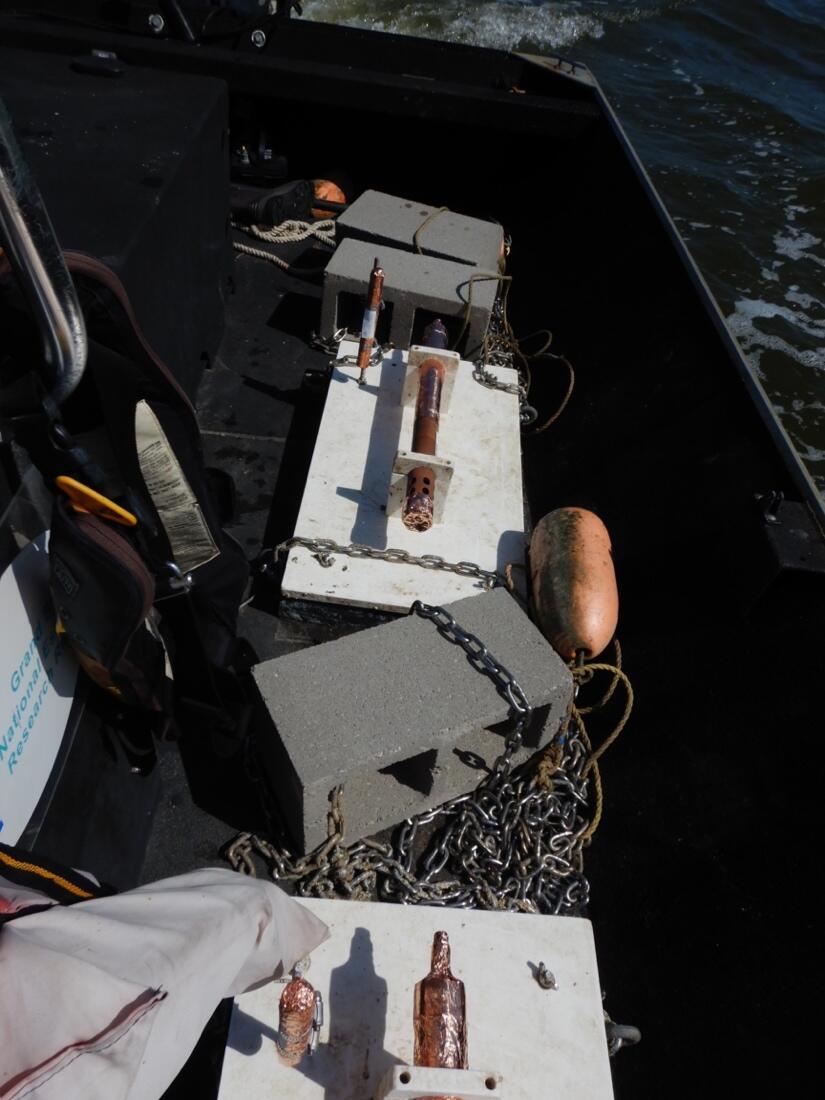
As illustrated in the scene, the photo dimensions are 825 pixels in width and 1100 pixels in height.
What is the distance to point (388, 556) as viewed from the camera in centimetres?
285

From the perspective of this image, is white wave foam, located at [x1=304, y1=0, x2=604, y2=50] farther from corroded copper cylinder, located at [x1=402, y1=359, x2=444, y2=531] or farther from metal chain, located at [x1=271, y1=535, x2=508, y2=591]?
metal chain, located at [x1=271, y1=535, x2=508, y2=591]

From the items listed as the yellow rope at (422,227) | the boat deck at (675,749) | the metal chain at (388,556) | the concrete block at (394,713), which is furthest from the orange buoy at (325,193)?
the concrete block at (394,713)

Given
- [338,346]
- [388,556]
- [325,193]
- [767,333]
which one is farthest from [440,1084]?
[767,333]

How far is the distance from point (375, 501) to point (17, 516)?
1679 millimetres

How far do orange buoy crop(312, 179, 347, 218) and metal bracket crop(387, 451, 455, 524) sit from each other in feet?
10.7

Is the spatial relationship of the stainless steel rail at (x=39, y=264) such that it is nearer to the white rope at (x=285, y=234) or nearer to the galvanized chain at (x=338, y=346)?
the galvanized chain at (x=338, y=346)

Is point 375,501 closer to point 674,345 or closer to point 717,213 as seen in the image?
point 674,345

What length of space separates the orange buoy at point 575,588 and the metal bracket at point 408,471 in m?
0.46

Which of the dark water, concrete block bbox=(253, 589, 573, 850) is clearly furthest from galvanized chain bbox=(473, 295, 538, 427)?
the dark water

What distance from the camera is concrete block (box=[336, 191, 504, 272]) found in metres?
4.35

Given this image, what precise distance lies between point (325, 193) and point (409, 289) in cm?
213

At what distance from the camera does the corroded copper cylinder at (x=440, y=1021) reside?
4.84 ft

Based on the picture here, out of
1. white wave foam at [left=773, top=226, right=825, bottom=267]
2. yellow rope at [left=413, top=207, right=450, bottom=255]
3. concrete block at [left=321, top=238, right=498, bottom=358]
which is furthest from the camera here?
white wave foam at [left=773, top=226, right=825, bottom=267]

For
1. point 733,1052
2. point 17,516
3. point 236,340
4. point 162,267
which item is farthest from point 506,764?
point 236,340
